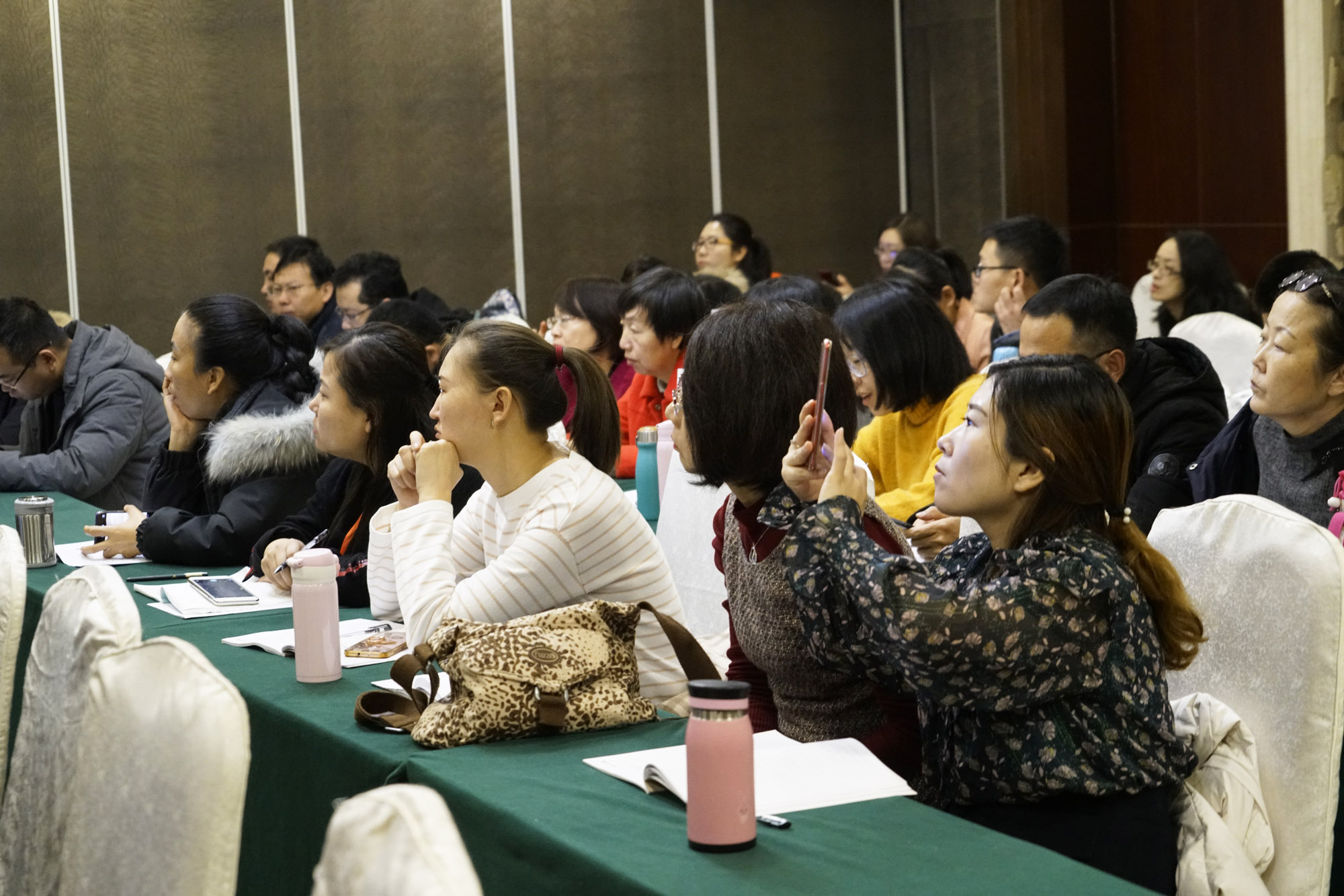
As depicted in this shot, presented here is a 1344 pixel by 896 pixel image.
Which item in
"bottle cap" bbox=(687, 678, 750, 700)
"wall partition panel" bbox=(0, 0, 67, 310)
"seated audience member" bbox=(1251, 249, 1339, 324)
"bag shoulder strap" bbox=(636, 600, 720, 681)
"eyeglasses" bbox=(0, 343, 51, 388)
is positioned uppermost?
"wall partition panel" bbox=(0, 0, 67, 310)

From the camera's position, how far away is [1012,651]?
1.58 meters

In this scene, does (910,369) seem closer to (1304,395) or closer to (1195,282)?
(1304,395)

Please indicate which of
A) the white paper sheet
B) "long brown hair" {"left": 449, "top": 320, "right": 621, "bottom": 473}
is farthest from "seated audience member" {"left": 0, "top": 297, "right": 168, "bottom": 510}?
"long brown hair" {"left": 449, "top": 320, "right": 621, "bottom": 473}

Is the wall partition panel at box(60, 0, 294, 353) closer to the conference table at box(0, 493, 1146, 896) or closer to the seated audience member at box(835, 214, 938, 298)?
the seated audience member at box(835, 214, 938, 298)

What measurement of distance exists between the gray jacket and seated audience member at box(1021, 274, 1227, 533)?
2.64 m

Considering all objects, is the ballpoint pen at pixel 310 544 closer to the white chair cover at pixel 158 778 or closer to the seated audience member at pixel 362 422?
the seated audience member at pixel 362 422

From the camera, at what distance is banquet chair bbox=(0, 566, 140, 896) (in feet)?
4.86

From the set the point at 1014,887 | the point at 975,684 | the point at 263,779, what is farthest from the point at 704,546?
the point at 1014,887

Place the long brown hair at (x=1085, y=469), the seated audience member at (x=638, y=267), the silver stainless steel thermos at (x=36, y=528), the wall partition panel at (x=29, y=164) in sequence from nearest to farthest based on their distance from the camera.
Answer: the long brown hair at (x=1085, y=469)
the silver stainless steel thermos at (x=36, y=528)
the seated audience member at (x=638, y=267)
the wall partition panel at (x=29, y=164)

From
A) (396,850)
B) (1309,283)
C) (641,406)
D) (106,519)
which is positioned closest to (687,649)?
(396,850)

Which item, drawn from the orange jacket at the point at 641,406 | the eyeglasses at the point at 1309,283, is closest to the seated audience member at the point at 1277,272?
the eyeglasses at the point at 1309,283

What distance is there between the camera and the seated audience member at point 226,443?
10.5 ft

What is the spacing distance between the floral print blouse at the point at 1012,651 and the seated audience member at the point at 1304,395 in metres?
1.11

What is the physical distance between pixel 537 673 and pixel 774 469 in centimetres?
39
